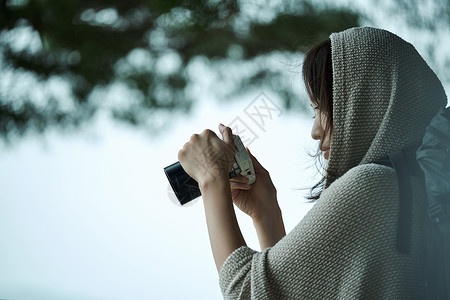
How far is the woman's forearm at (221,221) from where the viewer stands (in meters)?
0.69

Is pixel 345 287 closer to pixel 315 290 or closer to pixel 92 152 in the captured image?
pixel 315 290

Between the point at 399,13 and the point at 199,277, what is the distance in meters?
0.93

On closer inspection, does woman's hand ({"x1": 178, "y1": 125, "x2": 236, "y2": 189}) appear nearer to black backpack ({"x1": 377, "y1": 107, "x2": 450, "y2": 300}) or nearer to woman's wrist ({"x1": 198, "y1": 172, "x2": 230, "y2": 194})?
woman's wrist ({"x1": 198, "y1": 172, "x2": 230, "y2": 194})

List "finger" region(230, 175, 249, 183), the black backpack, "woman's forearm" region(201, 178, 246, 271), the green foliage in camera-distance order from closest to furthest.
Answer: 1. the black backpack
2. "woman's forearm" region(201, 178, 246, 271)
3. "finger" region(230, 175, 249, 183)
4. the green foliage

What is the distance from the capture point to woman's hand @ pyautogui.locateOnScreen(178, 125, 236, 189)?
29.1 inches

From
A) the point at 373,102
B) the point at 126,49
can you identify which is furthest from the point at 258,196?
the point at 126,49

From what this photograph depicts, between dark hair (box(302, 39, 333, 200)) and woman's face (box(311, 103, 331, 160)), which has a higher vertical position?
dark hair (box(302, 39, 333, 200))

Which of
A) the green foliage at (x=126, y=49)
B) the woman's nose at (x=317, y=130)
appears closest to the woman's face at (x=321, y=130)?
the woman's nose at (x=317, y=130)

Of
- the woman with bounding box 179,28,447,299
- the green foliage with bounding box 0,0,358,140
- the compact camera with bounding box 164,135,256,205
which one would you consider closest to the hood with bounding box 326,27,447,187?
the woman with bounding box 179,28,447,299

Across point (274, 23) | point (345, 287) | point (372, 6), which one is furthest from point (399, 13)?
point (345, 287)

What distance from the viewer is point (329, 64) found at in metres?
0.78

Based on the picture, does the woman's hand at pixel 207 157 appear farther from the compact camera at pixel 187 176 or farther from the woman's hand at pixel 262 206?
the woman's hand at pixel 262 206

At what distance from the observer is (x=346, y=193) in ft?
2.06

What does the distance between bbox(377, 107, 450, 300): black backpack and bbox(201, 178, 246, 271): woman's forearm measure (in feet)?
0.70
